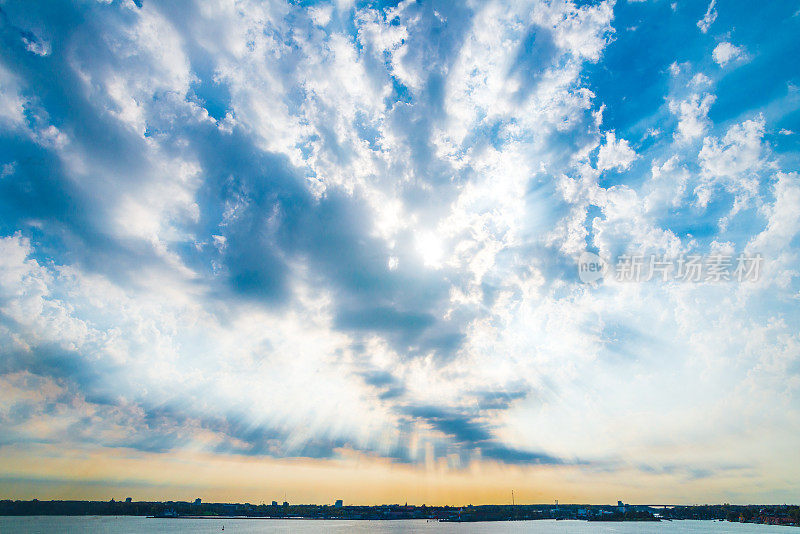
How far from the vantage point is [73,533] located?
14925cm

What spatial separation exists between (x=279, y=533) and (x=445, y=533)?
2810 inches

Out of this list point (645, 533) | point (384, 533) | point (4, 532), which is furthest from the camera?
point (645, 533)

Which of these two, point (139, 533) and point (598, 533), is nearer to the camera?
point (139, 533)

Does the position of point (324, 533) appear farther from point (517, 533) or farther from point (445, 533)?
point (517, 533)

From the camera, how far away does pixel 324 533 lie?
162500 millimetres

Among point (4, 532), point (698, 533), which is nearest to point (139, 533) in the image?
point (4, 532)

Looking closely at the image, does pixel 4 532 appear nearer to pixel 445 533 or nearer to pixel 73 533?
pixel 73 533

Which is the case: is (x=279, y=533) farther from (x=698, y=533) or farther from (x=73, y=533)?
(x=698, y=533)

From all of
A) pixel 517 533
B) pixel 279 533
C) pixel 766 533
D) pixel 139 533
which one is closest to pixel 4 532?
pixel 139 533

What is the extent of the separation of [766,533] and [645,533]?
4291 centimetres

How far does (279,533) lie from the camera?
166750 millimetres

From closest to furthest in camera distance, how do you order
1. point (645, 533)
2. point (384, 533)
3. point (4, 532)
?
point (4, 532) → point (384, 533) → point (645, 533)

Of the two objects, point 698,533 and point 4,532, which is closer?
point 4,532

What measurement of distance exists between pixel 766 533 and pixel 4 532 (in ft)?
978
